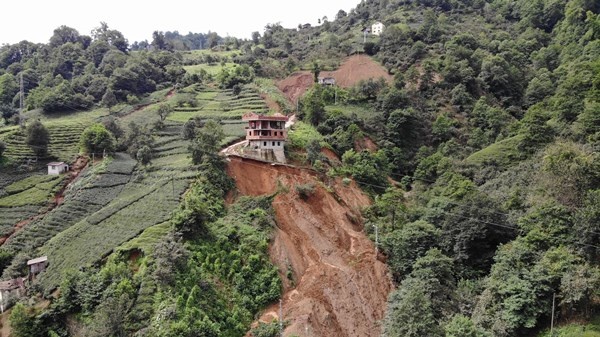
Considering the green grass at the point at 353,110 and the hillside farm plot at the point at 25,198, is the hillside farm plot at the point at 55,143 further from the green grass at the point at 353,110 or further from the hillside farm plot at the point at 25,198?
the green grass at the point at 353,110

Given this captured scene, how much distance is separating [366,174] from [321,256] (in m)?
11.1

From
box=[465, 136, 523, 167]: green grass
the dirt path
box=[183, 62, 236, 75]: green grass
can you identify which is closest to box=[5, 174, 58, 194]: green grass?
the dirt path

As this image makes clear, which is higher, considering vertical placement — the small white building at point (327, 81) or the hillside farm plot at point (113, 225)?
the small white building at point (327, 81)

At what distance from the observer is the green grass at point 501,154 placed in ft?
126

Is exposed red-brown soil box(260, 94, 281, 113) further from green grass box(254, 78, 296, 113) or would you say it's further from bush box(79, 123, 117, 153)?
bush box(79, 123, 117, 153)

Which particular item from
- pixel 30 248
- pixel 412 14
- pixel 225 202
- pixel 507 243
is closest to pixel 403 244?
pixel 507 243

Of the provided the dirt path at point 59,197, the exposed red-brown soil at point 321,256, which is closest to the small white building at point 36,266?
the dirt path at point 59,197

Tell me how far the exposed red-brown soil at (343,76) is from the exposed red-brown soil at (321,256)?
79.1 ft

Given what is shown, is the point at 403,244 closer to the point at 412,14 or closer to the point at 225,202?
the point at 225,202

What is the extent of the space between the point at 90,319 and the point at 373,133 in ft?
104

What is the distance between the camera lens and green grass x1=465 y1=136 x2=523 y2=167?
3834 cm

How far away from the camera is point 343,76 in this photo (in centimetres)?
6328

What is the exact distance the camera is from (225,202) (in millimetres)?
33125

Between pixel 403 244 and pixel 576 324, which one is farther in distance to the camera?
pixel 403 244
